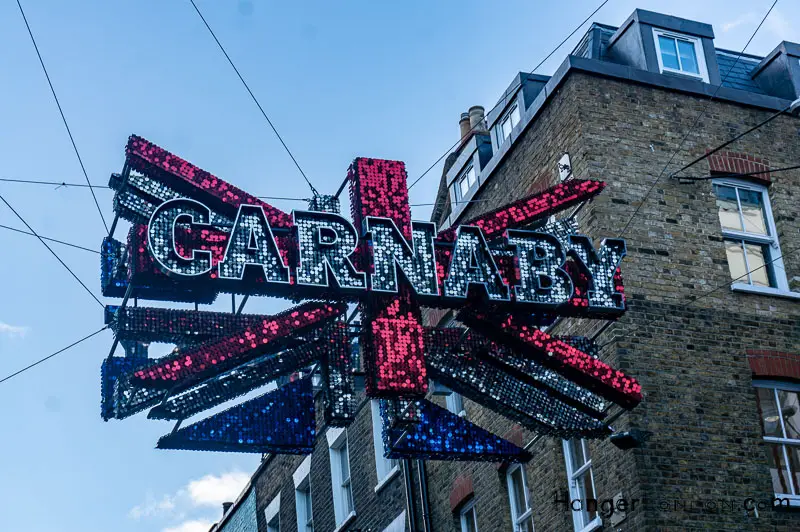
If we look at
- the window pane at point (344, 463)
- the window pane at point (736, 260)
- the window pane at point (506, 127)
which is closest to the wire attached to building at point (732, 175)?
the window pane at point (736, 260)

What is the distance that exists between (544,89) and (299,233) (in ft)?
22.2

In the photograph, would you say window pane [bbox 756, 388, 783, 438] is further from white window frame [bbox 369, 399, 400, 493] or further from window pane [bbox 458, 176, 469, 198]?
white window frame [bbox 369, 399, 400, 493]

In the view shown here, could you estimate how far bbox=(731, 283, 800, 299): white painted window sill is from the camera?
713 inches

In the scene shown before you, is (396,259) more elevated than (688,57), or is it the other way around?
(688,57)

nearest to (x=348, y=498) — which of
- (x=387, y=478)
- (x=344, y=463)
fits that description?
(x=344, y=463)

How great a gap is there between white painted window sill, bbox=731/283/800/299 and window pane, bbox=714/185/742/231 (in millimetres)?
1048

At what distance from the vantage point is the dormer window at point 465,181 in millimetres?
22625

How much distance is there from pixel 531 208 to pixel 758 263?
15.8ft

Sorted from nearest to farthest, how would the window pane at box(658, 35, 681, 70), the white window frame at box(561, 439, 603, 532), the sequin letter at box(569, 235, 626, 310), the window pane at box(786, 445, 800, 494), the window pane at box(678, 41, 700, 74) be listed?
the sequin letter at box(569, 235, 626, 310), the white window frame at box(561, 439, 603, 532), the window pane at box(786, 445, 800, 494), the window pane at box(658, 35, 681, 70), the window pane at box(678, 41, 700, 74)

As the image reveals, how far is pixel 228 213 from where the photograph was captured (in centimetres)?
1458

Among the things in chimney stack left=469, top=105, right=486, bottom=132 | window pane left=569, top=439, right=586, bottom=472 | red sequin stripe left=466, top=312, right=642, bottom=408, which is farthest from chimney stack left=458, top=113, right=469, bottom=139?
red sequin stripe left=466, top=312, right=642, bottom=408

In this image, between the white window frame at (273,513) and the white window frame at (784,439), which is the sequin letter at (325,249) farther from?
the white window frame at (273,513)

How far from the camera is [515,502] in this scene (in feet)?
62.3

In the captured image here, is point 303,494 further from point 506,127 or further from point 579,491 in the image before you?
point 579,491
